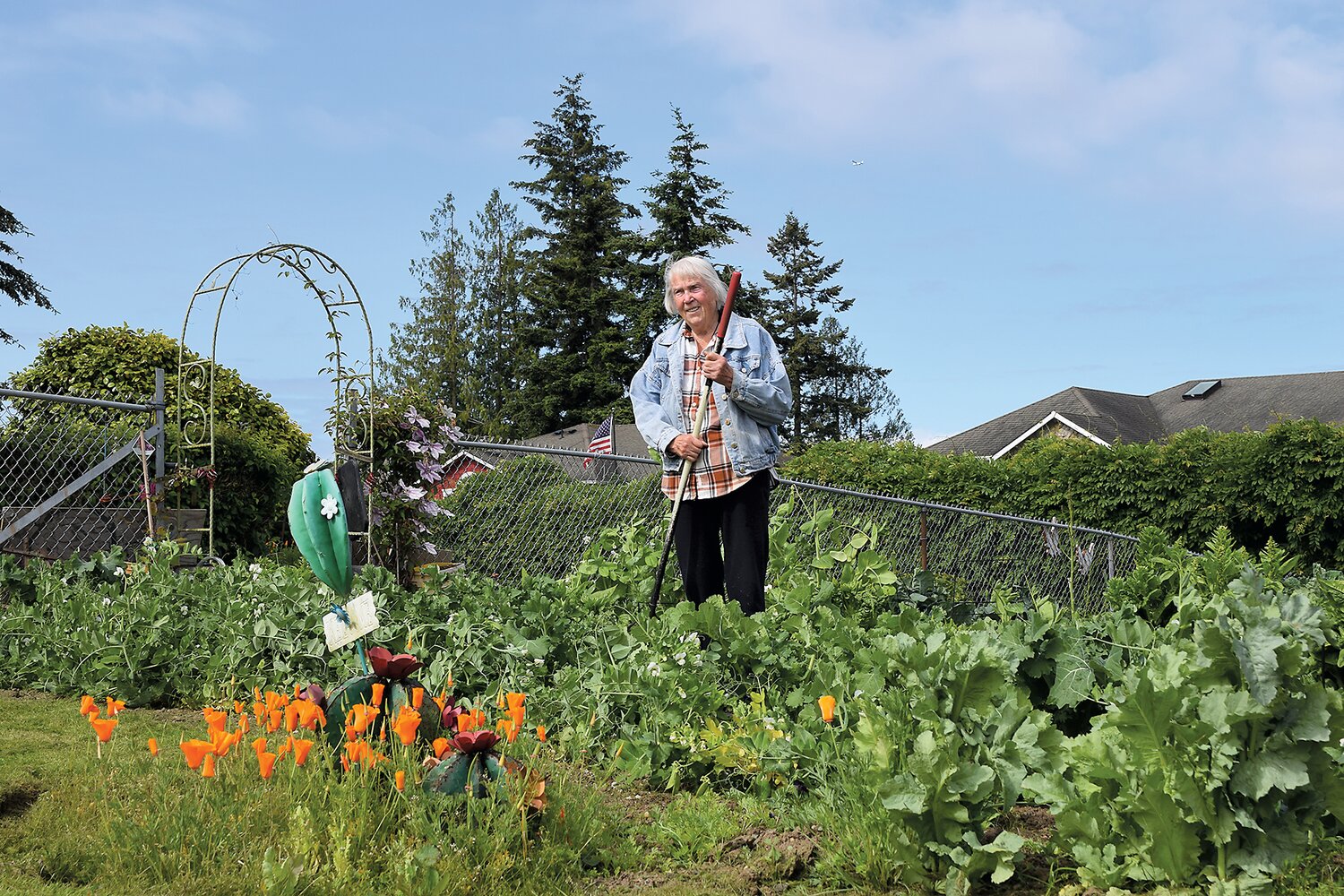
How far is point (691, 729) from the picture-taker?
3.02 meters

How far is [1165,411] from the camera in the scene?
26781 millimetres

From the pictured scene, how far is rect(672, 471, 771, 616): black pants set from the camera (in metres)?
4.03

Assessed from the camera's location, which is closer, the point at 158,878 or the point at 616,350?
the point at 158,878

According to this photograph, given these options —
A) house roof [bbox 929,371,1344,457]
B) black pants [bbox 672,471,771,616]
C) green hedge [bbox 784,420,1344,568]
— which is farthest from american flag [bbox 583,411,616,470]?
black pants [bbox 672,471,771,616]

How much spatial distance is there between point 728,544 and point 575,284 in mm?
24552

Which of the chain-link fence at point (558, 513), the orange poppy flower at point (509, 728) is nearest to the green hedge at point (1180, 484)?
the chain-link fence at point (558, 513)

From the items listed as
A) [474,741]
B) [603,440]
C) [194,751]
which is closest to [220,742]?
[194,751]

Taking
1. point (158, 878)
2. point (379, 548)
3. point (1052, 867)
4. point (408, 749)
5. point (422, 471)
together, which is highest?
point (422, 471)

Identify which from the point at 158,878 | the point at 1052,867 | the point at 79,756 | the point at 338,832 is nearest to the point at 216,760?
the point at 158,878

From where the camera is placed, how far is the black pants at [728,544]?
403cm

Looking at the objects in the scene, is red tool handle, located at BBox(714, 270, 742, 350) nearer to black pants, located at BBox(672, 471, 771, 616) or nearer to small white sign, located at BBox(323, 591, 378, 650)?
black pants, located at BBox(672, 471, 771, 616)

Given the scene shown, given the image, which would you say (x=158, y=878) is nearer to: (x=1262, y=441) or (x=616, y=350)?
(x=1262, y=441)

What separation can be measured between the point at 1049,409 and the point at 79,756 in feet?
78.5

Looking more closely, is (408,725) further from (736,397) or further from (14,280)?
(14,280)
